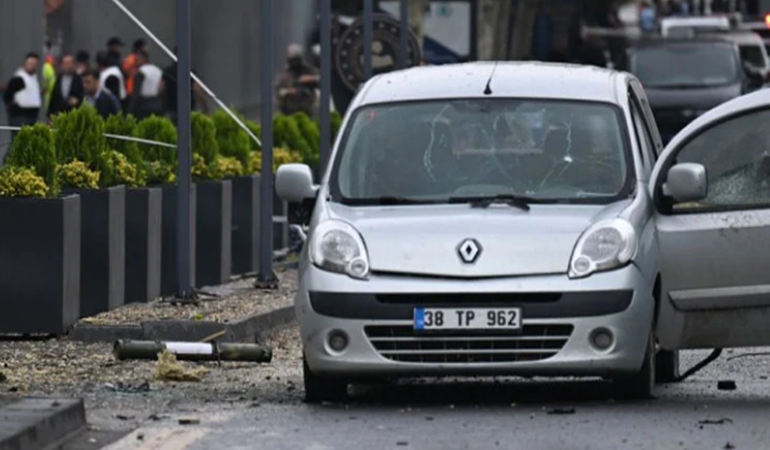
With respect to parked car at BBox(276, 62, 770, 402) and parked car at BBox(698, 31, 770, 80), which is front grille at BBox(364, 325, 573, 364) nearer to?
parked car at BBox(276, 62, 770, 402)

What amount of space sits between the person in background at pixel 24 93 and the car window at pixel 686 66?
13.0 meters

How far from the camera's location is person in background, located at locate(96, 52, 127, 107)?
3738 cm

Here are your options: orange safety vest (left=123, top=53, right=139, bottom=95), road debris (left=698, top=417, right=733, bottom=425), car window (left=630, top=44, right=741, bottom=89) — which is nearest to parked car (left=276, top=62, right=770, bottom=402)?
road debris (left=698, top=417, right=733, bottom=425)

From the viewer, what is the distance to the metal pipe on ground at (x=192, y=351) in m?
14.4

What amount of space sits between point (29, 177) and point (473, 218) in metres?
4.48

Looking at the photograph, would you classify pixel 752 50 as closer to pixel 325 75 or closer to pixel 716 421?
pixel 325 75

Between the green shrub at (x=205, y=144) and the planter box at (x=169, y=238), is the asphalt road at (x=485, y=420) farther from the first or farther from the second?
the green shrub at (x=205, y=144)

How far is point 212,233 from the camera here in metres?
21.3

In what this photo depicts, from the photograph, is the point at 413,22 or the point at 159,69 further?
the point at 413,22

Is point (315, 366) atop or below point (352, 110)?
below

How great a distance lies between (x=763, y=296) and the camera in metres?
13.0

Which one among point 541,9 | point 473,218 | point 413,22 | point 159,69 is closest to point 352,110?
point 473,218

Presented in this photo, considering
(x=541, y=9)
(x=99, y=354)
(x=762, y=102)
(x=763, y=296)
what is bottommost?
(x=541, y=9)

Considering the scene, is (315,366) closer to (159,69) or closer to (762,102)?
(762,102)
